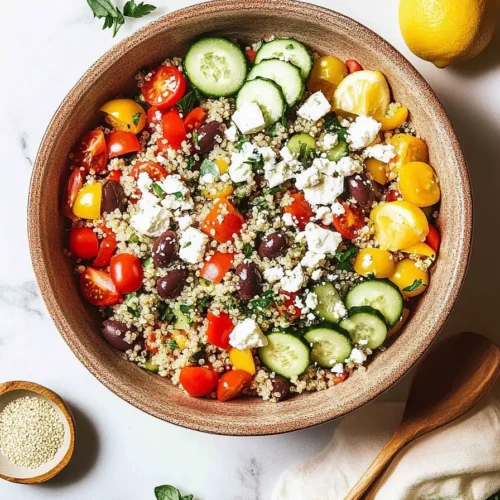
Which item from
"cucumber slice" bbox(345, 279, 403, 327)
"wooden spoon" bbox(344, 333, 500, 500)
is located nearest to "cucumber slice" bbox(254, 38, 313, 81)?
"cucumber slice" bbox(345, 279, 403, 327)

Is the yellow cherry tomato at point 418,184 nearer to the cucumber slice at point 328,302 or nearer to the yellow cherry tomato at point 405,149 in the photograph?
the yellow cherry tomato at point 405,149

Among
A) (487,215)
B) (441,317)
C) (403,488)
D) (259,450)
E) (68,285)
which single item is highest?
(487,215)

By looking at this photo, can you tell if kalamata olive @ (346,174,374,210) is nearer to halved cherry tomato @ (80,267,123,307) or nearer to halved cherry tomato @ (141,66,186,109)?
halved cherry tomato @ (141,66,186,109)

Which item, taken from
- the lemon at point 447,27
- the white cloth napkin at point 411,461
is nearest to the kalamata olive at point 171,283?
the white cloth napkin at point 411,461

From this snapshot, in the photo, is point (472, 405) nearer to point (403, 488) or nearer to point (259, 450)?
point (403, 488)

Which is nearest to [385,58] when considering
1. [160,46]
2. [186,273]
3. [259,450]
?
[160,46]
